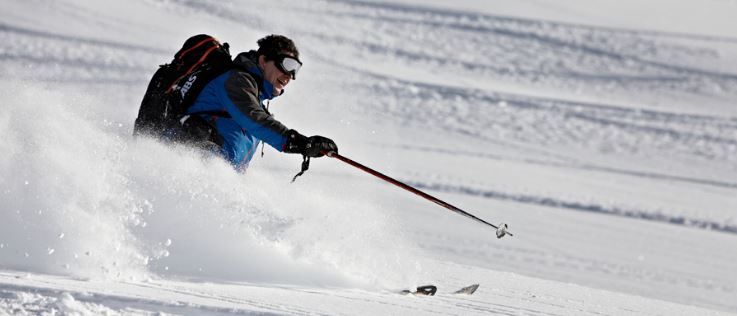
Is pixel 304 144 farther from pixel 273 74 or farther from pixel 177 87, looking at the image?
pixel 177 87

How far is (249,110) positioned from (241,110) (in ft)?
0.13

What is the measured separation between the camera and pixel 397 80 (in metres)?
14.7

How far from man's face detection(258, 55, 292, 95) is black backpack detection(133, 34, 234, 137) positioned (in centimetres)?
18

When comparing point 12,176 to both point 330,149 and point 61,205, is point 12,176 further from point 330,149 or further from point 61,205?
point 330,149

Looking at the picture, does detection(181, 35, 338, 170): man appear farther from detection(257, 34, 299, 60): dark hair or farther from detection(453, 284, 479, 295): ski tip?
detection(453, 284, 479, 295): ski tip

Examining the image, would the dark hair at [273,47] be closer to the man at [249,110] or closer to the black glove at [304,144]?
the man at [249,110]

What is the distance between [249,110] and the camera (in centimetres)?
477

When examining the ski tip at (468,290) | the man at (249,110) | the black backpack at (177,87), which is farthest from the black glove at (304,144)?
the ski tip at (468,290)

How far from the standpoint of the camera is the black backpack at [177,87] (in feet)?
16.3

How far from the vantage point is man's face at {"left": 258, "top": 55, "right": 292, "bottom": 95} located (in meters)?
5.02

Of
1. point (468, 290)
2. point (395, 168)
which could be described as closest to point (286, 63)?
point (468, 290)

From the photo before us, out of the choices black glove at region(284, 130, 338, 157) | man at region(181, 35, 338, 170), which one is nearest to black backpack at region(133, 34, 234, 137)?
man at region(181, 35, 338, 170)

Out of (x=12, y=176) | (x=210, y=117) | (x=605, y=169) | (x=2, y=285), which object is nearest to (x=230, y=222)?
(x=210, y=117)

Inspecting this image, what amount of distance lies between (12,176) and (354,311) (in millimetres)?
1821
